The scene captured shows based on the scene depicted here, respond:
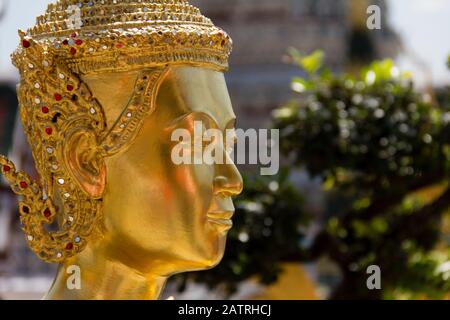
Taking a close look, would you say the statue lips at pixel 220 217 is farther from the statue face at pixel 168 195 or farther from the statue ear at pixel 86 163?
the statue ear at pixel 86 163

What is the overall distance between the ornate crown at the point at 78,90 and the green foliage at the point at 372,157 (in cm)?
200

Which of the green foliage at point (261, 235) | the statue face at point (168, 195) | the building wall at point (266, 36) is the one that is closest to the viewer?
the statue face at point (168, 195)

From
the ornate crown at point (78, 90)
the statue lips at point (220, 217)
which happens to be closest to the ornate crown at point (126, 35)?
the ornate crown at point (78, 90)

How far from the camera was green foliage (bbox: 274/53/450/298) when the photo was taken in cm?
490

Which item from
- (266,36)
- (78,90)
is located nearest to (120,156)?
(78,90)

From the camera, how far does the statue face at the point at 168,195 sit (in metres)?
2.88

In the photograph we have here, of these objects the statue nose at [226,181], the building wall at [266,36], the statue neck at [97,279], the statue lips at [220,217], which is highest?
the statue nose at [226,181]

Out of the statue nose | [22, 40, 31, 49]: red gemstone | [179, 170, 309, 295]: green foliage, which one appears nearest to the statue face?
the statue nose

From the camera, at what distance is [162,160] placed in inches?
114

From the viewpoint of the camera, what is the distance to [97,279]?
2963 millimetres

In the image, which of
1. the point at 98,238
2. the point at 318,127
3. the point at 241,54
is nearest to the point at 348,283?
the point at 318,127

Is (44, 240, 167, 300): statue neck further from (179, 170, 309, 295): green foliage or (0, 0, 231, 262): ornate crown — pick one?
(179, 170, 309, 295): green foliage
